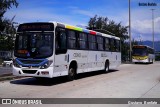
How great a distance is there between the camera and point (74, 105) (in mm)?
9820

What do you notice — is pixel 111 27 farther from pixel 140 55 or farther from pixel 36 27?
pixel 36 27

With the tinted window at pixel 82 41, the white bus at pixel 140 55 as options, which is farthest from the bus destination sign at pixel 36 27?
the white bus at pixel 140 55

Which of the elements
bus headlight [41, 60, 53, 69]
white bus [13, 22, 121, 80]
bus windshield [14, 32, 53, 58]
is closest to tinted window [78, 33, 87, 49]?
white bus [13, 22, 121, 80]

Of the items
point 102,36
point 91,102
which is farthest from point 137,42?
point 91,102

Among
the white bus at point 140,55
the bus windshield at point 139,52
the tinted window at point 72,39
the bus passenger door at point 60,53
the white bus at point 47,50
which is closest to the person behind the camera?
the white bus at point 47,50

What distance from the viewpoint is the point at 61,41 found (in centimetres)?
1608

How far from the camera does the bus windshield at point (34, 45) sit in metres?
15.2

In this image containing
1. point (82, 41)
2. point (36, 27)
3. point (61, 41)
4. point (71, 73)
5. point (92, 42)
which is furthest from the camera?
point (92, 42)

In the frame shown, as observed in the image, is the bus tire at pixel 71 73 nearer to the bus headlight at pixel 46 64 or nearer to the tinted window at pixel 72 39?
the tinted window at pixel 72 39

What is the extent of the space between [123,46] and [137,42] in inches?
932

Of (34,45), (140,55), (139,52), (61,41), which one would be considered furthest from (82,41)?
(139,52)

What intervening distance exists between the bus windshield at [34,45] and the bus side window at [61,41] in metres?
0.42

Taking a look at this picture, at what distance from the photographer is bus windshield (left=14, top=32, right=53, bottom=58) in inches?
599

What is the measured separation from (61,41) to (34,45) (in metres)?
1.47
